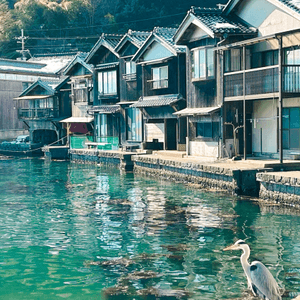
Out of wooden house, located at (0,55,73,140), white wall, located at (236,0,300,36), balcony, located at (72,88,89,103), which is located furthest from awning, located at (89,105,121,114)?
white wall, located at (236,0,300,36)

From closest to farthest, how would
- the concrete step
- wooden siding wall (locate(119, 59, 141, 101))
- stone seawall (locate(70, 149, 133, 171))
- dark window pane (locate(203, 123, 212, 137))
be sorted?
dark window pane (locate(203, 123, 212, 137))
the concrete step
stone seawall (locate(70, 149, 133, 171))
wooden siding wall (locate(119, 59, 141, 101))

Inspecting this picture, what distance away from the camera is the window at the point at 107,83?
44119 mm

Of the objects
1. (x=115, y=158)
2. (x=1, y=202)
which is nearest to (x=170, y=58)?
(x=115, y=158)

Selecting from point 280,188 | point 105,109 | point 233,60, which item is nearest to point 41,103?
point 105,109

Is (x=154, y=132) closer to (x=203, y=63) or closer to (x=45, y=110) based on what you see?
(x=203, y=63)

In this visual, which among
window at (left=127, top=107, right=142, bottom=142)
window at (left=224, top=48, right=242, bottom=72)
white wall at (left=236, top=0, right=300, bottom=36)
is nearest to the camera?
white wall at (left=236, top=0, right=300, bottom=36)

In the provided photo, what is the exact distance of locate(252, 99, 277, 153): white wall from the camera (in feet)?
90.8

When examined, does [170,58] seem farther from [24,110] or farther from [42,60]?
[42,60]

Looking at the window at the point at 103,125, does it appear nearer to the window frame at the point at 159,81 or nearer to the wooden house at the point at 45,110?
the wooden house at the point at 45,110

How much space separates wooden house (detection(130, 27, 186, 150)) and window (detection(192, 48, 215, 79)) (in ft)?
12.6

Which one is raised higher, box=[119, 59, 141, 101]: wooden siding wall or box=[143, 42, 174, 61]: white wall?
box=[143, 42, 174, 61]: white wall

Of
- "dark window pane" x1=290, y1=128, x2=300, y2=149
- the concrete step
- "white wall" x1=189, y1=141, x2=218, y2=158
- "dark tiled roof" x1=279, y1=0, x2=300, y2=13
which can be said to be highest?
"dark tiled roof" x1=279, y1=0, x2=300, y2=13

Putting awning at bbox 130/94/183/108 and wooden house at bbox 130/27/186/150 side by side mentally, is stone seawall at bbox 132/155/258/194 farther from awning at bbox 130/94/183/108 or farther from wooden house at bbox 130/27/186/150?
awning at bbox 130/94/183/108

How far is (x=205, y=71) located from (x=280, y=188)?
36.0 feet
